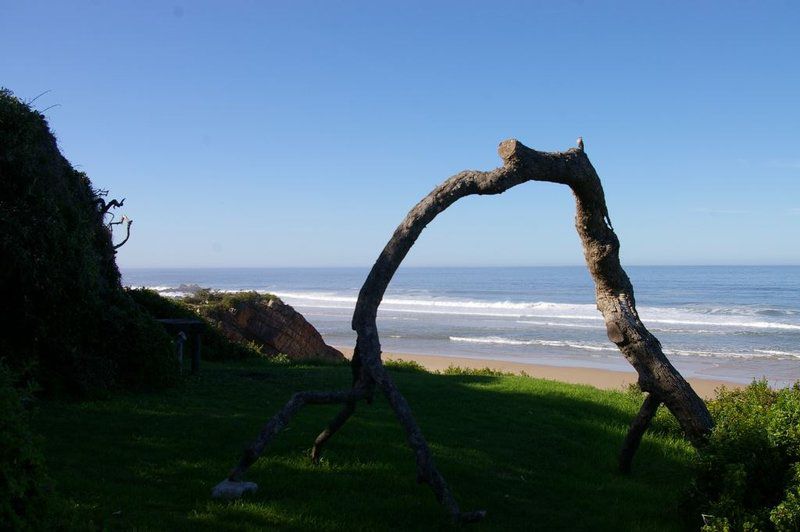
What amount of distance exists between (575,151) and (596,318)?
134 ft

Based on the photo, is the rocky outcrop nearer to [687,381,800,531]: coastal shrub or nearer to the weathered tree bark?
the weathered tree bark

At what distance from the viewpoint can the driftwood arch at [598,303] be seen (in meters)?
5.57

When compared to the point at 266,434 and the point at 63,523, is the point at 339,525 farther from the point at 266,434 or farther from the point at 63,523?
the point at 63,523

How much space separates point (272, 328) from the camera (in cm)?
2209

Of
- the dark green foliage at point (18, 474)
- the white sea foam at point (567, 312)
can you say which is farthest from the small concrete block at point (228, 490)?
the white sea foam at point (567, 312)

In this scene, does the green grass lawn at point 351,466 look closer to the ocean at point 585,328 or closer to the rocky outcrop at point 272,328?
the rocky outcrop at point 272,328

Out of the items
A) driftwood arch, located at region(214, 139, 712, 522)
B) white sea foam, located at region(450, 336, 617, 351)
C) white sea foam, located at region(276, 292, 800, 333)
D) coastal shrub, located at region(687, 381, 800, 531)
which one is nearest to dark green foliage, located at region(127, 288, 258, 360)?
driftwood arch, located at region(214, 139, 712, 522)

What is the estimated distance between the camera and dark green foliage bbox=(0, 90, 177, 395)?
960 cm

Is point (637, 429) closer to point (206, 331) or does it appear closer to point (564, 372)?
point (206, 331)

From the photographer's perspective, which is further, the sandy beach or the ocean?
the ocean

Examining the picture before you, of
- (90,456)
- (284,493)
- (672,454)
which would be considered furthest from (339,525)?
(672,454)

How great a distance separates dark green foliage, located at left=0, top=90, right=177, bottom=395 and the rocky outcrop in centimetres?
918

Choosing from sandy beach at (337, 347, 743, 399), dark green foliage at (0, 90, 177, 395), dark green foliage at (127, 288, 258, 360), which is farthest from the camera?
sandy beach at (337, 347, 743, 399)

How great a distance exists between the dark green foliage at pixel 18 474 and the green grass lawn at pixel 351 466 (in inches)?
48.2
